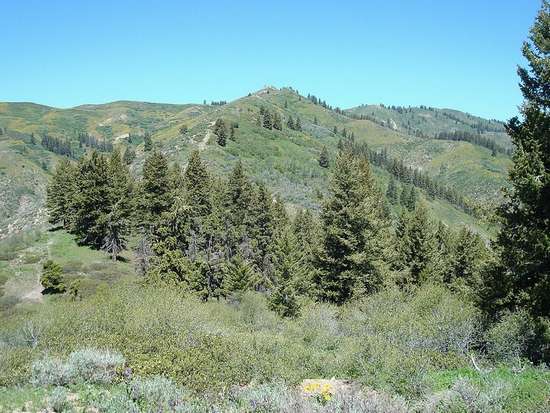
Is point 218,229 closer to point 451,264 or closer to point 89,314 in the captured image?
point 451,264

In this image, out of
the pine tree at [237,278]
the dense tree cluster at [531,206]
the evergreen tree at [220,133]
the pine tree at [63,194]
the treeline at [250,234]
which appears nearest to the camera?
the dense tree cluster at [531,206]

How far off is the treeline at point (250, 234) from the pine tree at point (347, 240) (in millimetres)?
69

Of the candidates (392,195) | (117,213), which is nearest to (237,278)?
(117,213)

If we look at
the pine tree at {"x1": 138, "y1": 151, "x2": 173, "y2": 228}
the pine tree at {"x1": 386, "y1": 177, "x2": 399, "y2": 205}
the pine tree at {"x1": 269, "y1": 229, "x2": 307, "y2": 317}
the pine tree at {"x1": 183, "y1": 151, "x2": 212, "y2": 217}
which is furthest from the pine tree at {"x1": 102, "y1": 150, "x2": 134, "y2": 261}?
the pine tree at {"x1": 386, "y1": 177, "x2": 399, "y2": 205}

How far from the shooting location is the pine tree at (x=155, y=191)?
43.0m

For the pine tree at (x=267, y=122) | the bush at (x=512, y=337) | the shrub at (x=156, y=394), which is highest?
the pine tree at (x=267, y=122)

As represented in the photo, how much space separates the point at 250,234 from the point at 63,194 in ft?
90.2

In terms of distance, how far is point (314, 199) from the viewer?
8862cm

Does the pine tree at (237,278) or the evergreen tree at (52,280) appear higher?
the pine tree at (237,278)

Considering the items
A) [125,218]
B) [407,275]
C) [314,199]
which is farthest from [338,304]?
[314,199]

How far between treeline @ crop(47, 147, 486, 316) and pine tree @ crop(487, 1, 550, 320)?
43.5 feet

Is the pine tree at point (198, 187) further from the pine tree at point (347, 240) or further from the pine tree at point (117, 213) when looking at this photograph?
the pine tree at point (347, 240)

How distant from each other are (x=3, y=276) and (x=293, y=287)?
2827cm

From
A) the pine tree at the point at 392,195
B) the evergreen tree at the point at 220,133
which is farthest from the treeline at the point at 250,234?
the pine tree at the point at 392,195
